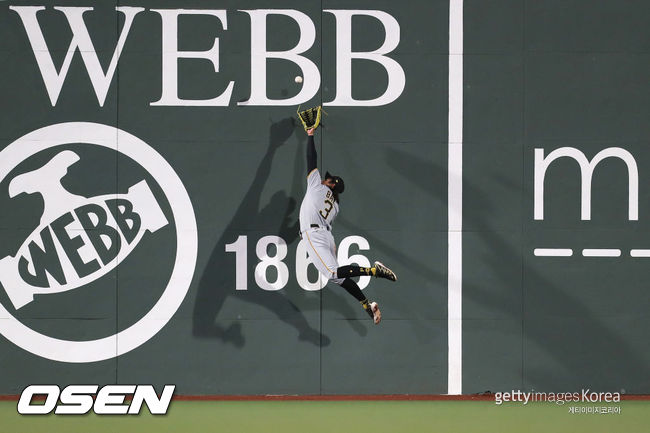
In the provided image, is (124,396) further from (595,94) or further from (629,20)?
(629,20)

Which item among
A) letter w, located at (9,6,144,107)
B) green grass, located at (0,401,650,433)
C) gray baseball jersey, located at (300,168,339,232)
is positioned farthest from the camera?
letter w, located at (9,6,144,107)

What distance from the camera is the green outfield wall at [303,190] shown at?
29.2 feet

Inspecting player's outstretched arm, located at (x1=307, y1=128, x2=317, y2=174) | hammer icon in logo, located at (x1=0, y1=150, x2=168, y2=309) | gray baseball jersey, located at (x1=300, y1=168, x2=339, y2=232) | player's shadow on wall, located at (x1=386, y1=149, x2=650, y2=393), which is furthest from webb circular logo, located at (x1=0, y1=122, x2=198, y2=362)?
player's shadow on wall, located at (x1=386, y1=149, x2=650, y2=393)

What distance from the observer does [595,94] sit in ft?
29.5

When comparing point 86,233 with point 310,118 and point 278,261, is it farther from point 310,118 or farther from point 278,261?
point 310,118

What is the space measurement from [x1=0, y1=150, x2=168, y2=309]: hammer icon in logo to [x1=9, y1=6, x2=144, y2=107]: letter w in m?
0.80

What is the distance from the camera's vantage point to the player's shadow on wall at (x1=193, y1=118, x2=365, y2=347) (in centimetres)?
895

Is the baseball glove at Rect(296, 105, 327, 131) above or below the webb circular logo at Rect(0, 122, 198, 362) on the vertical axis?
above

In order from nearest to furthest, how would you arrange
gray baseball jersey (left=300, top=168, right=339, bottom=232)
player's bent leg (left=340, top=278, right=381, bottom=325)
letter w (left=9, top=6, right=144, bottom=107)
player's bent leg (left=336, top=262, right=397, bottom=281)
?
player's bent leg (left=336, top=262, right=397, bottom=281) → player's bent leg (left=340, top=278, right=381, bottom=325) → gray baseball jersey (left=300, top=168, right=339, bottom=232) → letter w (left=9, top=6, right=144, bottom=107)

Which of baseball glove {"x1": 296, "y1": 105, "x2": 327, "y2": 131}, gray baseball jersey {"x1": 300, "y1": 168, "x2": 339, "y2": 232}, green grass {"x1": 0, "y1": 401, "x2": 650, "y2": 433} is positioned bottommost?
green grass {"x1": 0, "y1": 401, "x2": 650, "y2": 433}

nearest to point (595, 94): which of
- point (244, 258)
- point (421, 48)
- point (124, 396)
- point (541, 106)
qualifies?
point (541, 106)

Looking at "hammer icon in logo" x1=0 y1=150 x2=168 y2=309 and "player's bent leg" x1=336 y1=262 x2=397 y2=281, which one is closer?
"player's bent leg" x1=336 y1=262 x2=397 y2=281

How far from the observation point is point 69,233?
8938 mm

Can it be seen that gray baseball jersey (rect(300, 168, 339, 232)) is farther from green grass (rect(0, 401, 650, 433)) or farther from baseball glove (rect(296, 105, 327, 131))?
green grass (rect(0, 401, 650, 433))
